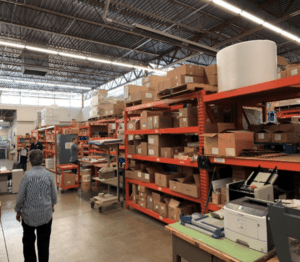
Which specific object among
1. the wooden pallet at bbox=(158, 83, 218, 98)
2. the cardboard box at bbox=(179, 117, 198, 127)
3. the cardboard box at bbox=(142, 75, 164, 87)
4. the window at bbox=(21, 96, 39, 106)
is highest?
the window at bbox=(21, 96, 39, 106)

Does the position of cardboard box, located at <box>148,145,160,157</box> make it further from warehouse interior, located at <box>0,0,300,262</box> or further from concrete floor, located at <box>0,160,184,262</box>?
concrete floor, located at <box>0,160,184,262</box>

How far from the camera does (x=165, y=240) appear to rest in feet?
13.4

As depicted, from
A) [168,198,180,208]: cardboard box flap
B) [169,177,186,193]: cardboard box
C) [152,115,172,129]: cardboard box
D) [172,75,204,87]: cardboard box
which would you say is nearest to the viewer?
[172,75,204,87]: cardboard box

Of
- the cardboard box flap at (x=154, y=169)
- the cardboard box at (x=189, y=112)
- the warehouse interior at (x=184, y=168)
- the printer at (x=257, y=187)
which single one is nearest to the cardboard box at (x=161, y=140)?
the warehouse interior at (x=184, y=168)

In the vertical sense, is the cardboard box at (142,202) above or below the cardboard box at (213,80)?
below

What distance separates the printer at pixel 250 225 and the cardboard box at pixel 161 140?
277 cm

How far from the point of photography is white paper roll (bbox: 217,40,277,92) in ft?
9.74

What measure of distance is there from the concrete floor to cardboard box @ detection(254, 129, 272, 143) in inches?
88.9

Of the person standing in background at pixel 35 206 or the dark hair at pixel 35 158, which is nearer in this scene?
the person standing in background at pixel 35 206

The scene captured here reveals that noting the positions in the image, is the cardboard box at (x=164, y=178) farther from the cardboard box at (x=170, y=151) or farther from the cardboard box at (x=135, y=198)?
the cardboard box at (x=135, y=198)

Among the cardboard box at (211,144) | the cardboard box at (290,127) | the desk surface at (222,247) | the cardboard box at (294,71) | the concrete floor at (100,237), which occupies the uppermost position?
the cardboard box at (294,71)

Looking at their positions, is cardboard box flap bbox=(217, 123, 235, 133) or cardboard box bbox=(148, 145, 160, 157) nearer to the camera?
cardboard box flap bbox=(217, 123, 235, 133)

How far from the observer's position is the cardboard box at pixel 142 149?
16.9 feet

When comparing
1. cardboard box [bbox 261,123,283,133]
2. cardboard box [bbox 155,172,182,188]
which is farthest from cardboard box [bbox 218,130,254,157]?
cardboard box [bbox 155,172,182,188]
